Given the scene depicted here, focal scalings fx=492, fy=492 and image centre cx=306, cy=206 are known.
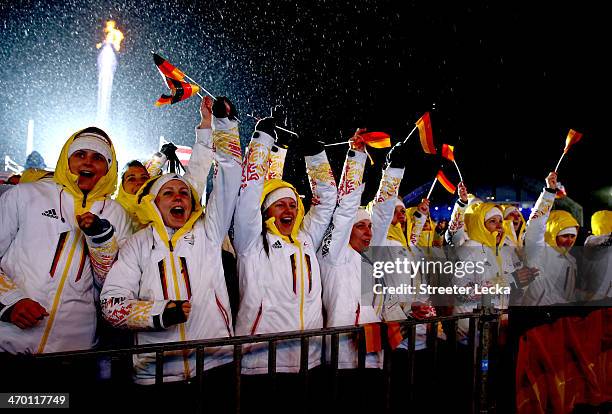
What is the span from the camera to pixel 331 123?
22.4 m

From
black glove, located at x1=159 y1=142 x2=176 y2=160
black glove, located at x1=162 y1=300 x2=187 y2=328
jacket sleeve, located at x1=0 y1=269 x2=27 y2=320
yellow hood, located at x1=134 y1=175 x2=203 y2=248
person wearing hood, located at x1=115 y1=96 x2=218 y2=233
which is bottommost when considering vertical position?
black glove, located at x1=162 y1=300 x2=187 y2=328

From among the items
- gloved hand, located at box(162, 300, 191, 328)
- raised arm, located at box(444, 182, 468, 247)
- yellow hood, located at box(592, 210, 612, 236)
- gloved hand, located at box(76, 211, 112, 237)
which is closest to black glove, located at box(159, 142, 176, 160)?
gloved hand, located at box(76, 211, 112, 237)

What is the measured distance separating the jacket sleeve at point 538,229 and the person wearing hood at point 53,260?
5.13 meters

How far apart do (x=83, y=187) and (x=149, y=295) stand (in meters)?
0.91

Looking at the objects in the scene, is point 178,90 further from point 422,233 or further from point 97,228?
point 422,233

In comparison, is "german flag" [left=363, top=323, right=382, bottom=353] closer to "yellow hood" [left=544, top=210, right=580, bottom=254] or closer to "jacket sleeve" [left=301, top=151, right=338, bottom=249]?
"jacket sleeve" [left=301, top=151, right=338, bottom=249]

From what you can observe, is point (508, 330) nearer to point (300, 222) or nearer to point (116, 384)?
point (300, 222)

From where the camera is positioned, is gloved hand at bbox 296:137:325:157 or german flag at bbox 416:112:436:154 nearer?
gloved hand at bbox 296:137:325:157

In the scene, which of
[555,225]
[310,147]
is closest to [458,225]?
[555,225]

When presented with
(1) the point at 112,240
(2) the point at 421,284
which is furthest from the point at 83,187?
(2) the point at 421,284

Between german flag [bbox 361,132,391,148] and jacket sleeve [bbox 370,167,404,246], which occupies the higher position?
german flag [bbox 361,132,391,148]

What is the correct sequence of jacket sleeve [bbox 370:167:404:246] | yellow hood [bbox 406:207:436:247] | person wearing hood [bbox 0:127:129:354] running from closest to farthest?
1. person wearing hood [bbox 0:127:129:354]
2. jacket sleeve [bbox 370:167:404:246]
3. yellow hood [bbox 406:207:436:247]

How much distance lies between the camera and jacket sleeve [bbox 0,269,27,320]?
2.70 m

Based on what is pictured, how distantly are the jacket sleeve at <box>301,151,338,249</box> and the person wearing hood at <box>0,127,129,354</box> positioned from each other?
1501 mm
